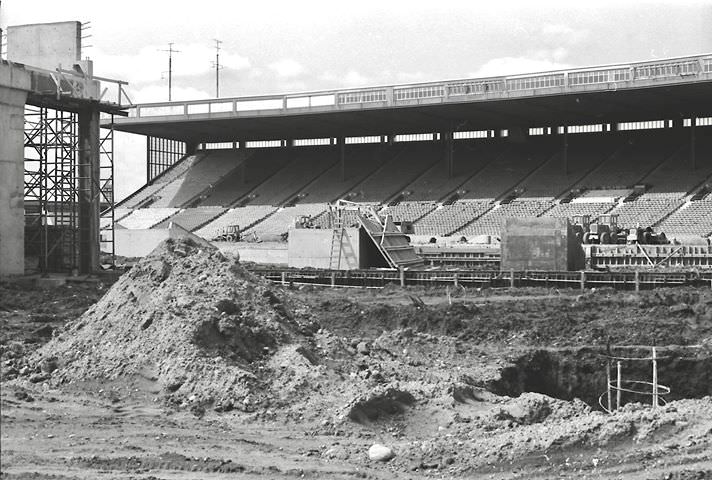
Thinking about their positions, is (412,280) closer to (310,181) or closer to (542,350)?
(542,350)

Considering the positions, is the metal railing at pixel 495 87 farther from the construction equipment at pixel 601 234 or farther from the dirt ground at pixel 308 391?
the dirt ground at pixel 308 391

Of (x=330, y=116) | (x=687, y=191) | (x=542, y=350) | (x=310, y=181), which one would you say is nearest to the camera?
(x=542, y=350)

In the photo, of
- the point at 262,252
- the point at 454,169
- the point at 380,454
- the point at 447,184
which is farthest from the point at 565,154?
the point at 380,454

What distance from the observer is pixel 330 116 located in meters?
62.1

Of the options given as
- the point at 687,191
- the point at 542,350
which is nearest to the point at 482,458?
the point at 542,350

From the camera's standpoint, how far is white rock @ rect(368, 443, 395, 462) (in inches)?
484

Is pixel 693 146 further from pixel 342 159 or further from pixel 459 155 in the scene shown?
pixel 342 159

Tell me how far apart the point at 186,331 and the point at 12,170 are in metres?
19.7

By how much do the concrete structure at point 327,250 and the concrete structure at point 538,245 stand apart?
6209mm

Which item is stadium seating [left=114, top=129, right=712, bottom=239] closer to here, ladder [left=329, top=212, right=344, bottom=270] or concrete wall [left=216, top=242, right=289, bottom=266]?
concrete wall [left=216, top=242, right=289, bottom=266]

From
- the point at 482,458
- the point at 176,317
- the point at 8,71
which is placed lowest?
the point at 482,458

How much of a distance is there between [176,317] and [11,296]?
570 inches

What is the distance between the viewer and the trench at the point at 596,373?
21.5 meters

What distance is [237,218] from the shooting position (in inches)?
2594
